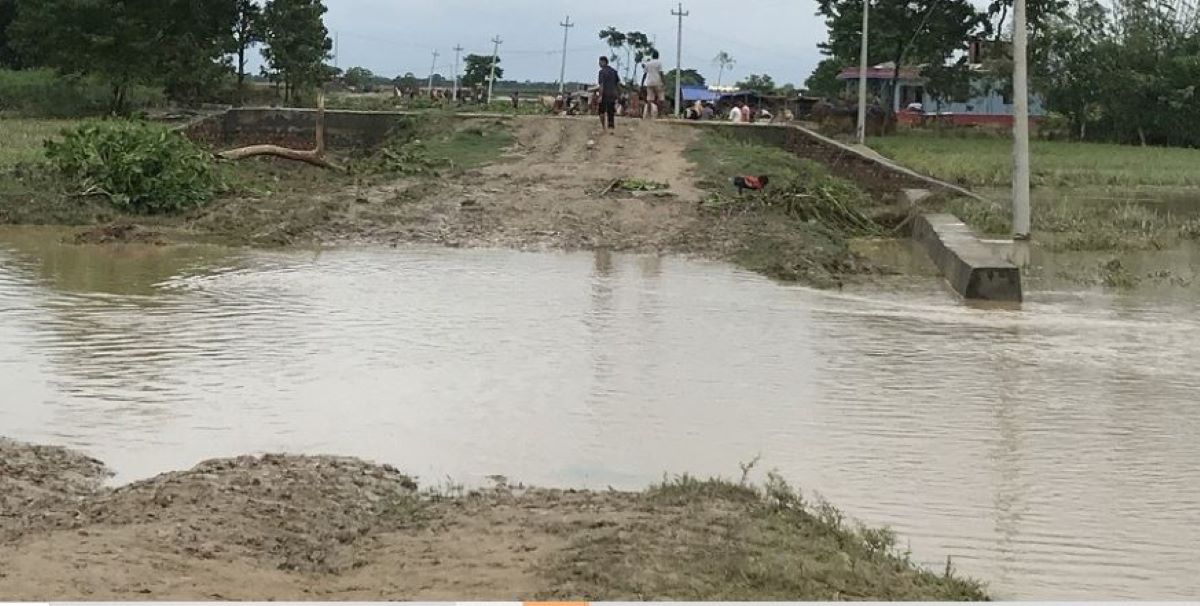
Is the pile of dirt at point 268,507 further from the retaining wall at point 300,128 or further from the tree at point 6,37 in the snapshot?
the tree at point 6,37

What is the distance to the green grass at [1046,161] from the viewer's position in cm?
3092

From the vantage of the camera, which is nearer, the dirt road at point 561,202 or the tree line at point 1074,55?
the dirt road at point 561,202

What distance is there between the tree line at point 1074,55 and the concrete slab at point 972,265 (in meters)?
23.7

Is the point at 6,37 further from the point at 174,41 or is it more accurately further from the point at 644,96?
the point at 644,96

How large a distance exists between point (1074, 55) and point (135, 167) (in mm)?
40281

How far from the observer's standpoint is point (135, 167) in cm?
1975

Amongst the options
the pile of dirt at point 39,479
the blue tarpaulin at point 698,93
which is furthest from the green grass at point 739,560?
the blue tarpaulin at point 698,93

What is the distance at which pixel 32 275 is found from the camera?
14.7 m

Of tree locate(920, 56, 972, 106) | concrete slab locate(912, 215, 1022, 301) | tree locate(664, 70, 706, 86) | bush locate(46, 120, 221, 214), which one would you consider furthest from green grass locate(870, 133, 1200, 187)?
tree locate(664, 70, 706, 86)

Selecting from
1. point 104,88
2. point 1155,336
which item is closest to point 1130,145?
point 104,88

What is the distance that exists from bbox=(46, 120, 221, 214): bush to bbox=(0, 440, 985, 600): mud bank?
13.4m

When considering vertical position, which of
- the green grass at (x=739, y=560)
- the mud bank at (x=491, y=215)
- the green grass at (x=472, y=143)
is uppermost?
the green grass at (x=472, y=143)

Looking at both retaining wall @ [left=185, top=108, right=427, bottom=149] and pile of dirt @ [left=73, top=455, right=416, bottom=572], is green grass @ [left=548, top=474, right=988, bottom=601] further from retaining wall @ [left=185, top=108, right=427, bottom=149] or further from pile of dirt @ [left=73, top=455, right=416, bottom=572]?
retaining wall @ [left=185, top=108, right=427, bottom=149]

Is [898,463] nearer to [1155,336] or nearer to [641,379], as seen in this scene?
[641,379]
